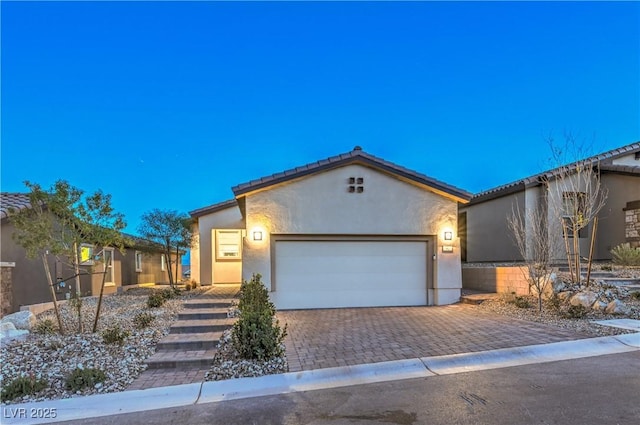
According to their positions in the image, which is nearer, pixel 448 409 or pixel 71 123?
pixel 448 409

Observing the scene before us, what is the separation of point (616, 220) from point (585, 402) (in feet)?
44.6

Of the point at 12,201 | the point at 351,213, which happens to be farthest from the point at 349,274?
the point at 12,201

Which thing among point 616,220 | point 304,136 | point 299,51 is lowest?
point 616,220

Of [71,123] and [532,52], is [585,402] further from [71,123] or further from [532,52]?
[71,123]

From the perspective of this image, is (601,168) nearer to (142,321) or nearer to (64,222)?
(142,321)

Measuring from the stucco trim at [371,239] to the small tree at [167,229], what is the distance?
6.55 meters

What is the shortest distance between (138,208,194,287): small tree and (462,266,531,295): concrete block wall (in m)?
11.3

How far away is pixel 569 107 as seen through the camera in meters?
26.4

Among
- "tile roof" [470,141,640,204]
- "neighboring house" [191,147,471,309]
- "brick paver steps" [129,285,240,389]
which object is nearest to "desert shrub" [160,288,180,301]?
A: "brick paver steps" [129,285,240,389]

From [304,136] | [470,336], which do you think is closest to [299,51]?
[470,336]

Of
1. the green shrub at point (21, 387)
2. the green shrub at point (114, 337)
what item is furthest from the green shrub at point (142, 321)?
the green shrub at point (21, 387)

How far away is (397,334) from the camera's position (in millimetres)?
7324

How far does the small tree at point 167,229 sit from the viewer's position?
15.0 metres

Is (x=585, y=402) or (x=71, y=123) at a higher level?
(x=71, y=123)
